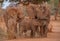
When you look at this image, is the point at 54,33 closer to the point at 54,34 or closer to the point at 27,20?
the point at 54,34

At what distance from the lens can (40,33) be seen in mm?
1709

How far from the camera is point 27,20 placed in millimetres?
1648

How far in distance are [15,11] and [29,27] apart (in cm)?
22

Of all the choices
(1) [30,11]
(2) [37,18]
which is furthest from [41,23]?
(1) [30,11]

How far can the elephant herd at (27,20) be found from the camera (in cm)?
162

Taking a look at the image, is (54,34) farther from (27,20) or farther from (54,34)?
(27,20)

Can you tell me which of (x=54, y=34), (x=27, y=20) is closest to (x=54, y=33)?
(x=54, y=34)

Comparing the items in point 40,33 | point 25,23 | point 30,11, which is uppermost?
point 30,11

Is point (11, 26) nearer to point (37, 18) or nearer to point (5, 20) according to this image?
point (5, 20)

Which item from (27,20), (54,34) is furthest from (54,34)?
(27,20)

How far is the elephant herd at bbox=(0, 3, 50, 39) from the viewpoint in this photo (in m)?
1.62

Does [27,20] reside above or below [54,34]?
above

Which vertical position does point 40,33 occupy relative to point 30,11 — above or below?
below

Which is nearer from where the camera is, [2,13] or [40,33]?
[2,13]
